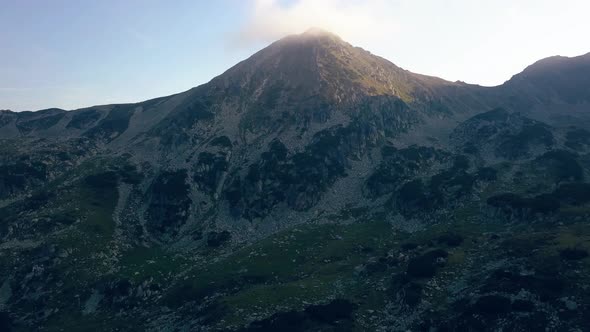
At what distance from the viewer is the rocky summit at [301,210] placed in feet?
194

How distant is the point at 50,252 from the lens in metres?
86.8

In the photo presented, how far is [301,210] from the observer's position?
363ft

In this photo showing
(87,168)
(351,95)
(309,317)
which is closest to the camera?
(309,317)

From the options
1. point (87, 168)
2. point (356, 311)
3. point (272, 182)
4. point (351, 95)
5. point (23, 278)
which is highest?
point (351, 95)

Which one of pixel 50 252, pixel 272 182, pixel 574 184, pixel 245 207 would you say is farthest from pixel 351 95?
pixel 50 252

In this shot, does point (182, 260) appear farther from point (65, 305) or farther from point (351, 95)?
point (351, 95)

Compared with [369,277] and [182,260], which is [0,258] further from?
[369,277]

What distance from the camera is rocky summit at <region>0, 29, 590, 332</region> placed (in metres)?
59.2

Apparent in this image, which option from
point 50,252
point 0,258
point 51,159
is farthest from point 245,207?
point 51,159

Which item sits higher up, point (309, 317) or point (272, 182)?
point (272, 182)

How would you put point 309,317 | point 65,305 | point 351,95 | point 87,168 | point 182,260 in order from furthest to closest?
point 351,95 < point 87,168 < point 182,260 < point 65,305 < point 309,317

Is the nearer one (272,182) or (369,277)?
(369,277)

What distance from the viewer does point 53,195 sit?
10862 cm

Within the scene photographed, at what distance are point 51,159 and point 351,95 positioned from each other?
4118 inches
